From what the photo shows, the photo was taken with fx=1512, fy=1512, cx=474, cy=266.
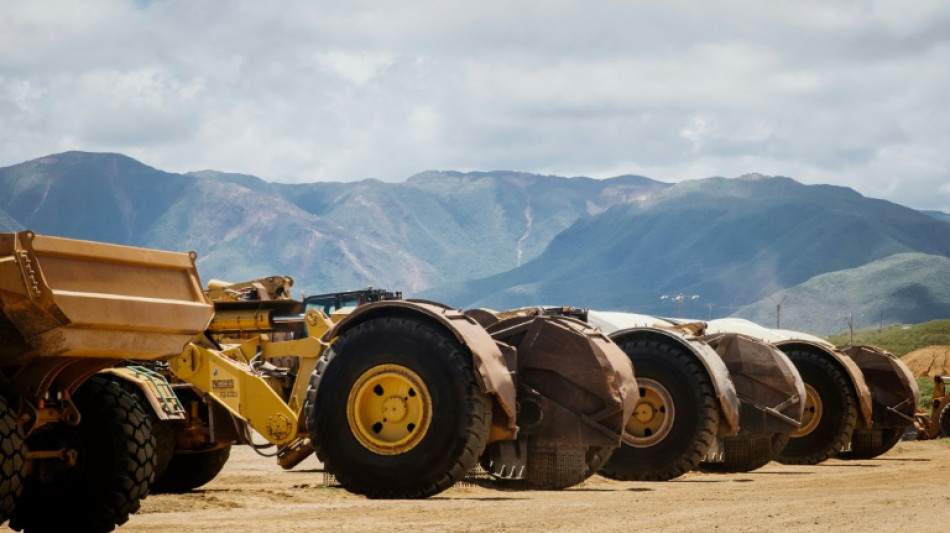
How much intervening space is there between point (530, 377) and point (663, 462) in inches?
145

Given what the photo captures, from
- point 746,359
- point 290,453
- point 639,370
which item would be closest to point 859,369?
point 746,359

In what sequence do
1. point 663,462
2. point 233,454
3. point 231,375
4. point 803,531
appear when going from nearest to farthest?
point 803,531 < point 231,375 < point 663,462 < point 233,454

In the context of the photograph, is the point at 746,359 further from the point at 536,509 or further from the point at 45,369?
the point at 45,369

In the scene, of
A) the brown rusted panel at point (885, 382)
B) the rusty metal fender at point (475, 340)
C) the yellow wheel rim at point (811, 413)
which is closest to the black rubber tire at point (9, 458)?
the rusty metal fender at point (475, 340)

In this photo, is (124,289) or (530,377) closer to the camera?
(124,289)

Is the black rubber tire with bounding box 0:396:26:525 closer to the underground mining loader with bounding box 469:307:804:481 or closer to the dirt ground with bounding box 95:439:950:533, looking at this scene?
the dirt ground with bounding box 95:439:950:533

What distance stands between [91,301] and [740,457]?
1354 cm

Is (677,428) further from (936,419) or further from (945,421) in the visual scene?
(945,421)

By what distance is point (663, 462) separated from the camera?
1909cm

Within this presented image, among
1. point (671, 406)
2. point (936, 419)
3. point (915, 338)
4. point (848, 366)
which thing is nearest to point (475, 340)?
point (671, 406)

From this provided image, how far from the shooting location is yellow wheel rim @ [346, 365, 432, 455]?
14.1 metres

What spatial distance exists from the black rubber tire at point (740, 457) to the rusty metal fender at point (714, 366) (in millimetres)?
1360

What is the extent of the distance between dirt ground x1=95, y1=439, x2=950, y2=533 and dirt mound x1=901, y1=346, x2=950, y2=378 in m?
65.0

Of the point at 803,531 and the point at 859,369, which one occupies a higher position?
the point at 859,369
